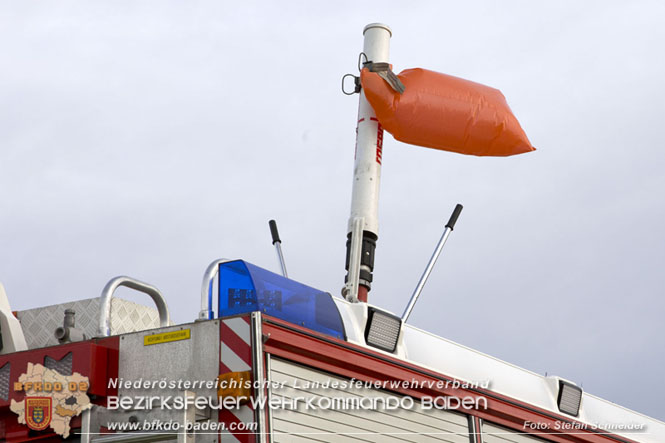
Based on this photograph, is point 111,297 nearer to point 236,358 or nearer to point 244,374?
point 236,358

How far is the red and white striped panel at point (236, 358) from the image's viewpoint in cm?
594

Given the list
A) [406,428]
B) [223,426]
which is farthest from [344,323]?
[223,426]

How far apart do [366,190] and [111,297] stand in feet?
16.3

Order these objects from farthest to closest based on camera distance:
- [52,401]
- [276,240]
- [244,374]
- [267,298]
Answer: [276,240]
[267,298]
[52,401]
[244,374]

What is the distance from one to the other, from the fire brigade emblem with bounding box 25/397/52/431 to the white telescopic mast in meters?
4.22

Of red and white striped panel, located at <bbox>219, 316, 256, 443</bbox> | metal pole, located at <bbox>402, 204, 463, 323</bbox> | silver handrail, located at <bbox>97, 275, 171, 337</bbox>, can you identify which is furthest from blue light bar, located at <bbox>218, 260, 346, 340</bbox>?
metal pole, located at <bbox>402, 204, 463, 323</bbox>

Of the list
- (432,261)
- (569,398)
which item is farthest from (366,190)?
(569,398)

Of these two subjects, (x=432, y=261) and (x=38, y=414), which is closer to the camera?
(x=38, y=414)

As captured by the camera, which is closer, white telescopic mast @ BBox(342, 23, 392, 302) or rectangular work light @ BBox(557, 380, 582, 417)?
rectangular work light @ BBox(557, 380, 582, 417)

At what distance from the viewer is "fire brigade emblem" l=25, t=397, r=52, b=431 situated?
6.19m

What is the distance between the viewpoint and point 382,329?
749cm

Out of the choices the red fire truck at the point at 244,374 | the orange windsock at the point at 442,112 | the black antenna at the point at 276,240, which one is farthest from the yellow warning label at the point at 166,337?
the orange windsock at the point at 442,112

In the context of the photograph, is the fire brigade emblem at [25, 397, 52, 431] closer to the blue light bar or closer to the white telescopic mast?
the blue light bar

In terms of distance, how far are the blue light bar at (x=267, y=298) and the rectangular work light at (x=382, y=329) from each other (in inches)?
15.9
